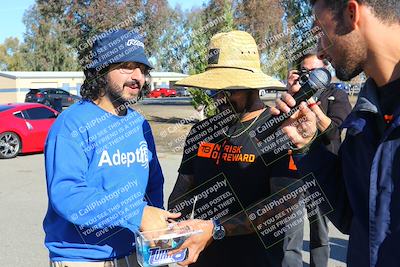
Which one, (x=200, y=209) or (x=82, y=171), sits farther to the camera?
(x=200, y=209)

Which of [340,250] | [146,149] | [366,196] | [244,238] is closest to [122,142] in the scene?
[146,149]

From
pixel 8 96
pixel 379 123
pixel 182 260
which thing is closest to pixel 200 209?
pixel 182 260

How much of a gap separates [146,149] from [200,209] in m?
0.45

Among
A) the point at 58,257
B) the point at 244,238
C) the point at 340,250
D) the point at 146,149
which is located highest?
the point at 146,149

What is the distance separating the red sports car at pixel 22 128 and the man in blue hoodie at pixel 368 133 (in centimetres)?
1122

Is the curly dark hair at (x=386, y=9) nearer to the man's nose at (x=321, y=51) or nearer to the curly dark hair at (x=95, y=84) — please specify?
the man's nose at (x=321, y=51)

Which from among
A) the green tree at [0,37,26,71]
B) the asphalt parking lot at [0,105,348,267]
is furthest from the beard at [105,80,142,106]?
the green tree at [0,37,26,71]

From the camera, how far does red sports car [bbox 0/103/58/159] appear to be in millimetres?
11531

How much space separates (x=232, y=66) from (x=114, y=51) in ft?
2.09

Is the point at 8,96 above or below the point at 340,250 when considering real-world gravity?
above

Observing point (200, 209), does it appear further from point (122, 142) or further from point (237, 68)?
point (237, 68)

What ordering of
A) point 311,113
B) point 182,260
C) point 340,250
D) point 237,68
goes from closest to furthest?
1. point 311,113
2. point 182,260
3. point 237,68
4. point 340,250

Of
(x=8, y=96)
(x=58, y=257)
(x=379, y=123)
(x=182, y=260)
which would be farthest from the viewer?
(x=8, y=96)

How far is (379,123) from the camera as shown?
1.47 meters
